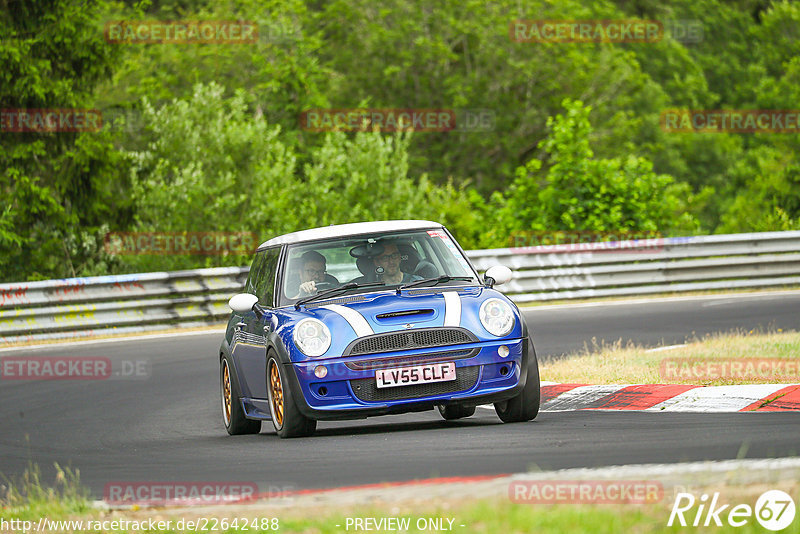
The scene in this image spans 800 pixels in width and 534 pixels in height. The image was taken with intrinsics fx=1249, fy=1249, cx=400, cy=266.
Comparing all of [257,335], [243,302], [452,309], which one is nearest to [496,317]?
[452,309]

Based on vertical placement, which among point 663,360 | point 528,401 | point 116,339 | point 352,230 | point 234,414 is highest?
point 352,230

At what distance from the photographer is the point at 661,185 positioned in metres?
26.7

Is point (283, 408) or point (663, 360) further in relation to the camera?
point (663, 360)

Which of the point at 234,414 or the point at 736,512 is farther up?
the point at 736,512

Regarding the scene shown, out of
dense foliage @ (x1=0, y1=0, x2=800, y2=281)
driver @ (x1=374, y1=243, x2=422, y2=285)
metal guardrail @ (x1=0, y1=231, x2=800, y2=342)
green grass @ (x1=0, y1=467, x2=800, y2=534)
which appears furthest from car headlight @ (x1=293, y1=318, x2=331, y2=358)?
dense foliage @ (x1=0, y1=0, x2=800, y2=281)

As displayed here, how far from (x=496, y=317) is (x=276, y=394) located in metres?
1.65

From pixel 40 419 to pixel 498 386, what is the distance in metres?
4.93

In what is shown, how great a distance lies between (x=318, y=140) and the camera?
160 ft

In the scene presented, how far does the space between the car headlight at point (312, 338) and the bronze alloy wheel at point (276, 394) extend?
35cm

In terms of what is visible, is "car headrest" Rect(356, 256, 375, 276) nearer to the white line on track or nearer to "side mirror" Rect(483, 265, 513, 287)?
"side mirror" Rect(483, 265, 513, 287)

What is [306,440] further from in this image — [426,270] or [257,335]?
[426,270]

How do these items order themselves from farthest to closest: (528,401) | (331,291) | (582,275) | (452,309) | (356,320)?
1. (582,275)
2. (331,291)
3. (528,401)
4. (452,309)
5. (356,320)

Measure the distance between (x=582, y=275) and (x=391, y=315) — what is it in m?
13.8

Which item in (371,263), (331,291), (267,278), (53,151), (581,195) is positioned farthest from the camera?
(581,195)
